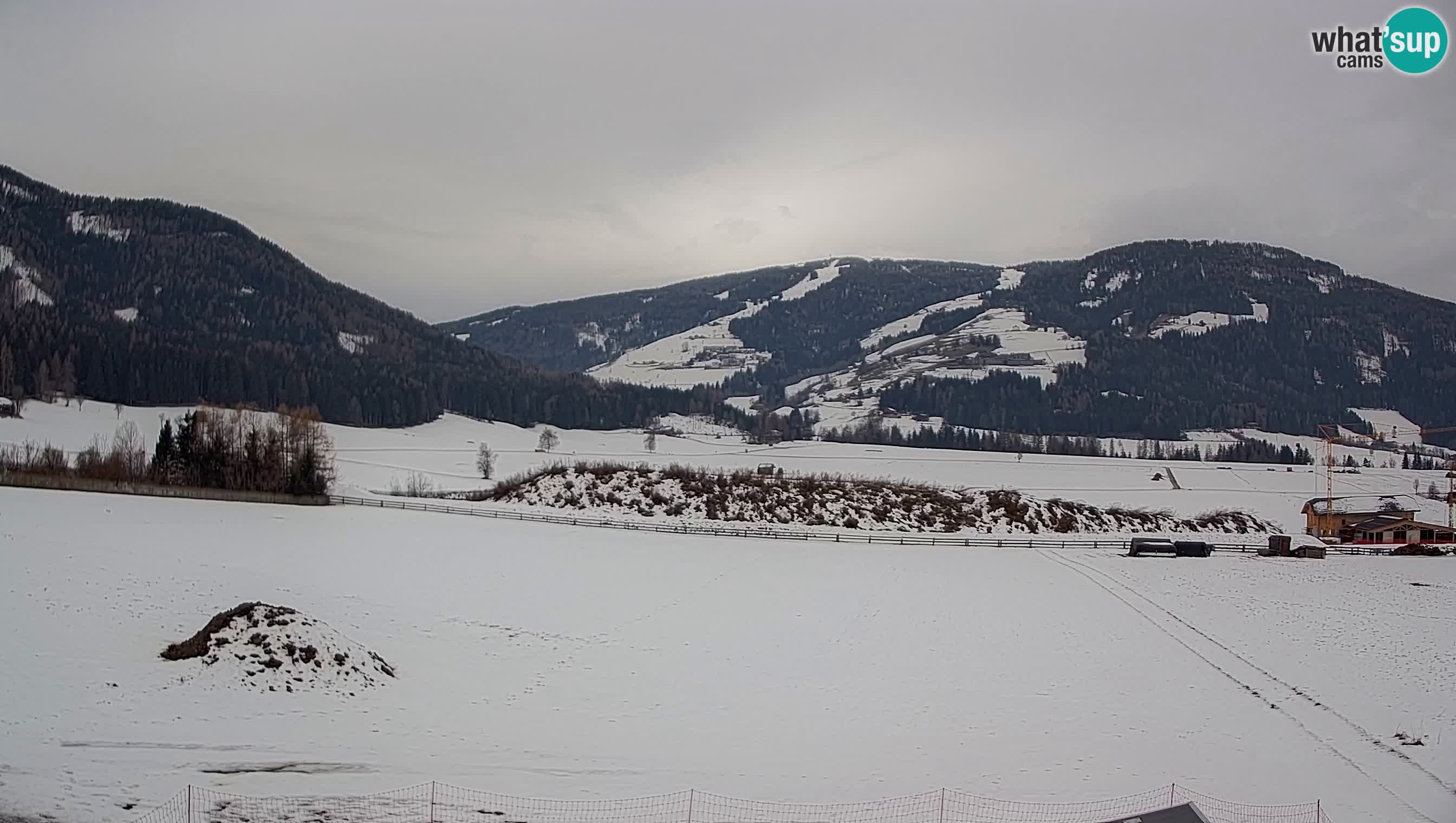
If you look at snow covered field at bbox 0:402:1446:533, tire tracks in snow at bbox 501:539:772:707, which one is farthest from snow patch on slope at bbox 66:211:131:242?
tire tracks in snow at bbox 501:539:772:707

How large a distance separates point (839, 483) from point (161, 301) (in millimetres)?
152939

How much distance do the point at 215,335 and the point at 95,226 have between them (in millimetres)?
52544

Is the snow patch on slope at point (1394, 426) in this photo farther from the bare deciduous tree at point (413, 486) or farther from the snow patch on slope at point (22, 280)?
the snow patch on slope at point (22, 280)

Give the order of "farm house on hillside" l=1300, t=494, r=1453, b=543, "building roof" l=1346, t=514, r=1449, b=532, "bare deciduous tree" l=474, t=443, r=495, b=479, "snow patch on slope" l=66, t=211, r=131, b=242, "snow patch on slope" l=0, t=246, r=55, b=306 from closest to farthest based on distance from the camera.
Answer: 1. "building roof" l=1346, t=514, r=1449, b=532
2. "farm house on hillside" l=1300, t=494, r=1453, b=543
3. "bare deciduous tree" l=474, t=443, r=495, b=479
4. "snow patch on slope" l=0, t=246, r=55, b=306
5. "snow patch on slope" l=66, t=211, r=131, b=242

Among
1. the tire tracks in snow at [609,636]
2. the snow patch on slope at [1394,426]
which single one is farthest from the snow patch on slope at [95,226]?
the snow patch on slope at [1394,426]

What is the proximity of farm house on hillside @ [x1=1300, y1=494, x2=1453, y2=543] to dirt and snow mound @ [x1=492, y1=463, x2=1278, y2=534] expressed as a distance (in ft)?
17.8

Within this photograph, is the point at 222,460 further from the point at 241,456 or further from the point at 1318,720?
the point at 1318,720

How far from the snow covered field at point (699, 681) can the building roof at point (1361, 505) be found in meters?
31.8

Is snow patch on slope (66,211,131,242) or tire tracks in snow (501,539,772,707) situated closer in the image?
tire tracks in snow (501,539,772,707)

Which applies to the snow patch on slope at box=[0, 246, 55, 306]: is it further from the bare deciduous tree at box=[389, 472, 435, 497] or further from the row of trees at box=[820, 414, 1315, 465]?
the row of trees at box=[820, 414, 1315, 465]

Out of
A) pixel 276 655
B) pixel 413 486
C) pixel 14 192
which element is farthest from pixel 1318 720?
pixel 14 192

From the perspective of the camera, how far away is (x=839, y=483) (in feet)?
216

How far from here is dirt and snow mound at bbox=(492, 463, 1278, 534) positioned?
59375mm

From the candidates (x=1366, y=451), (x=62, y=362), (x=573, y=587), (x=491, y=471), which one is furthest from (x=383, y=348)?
(x=1366, y=451)
